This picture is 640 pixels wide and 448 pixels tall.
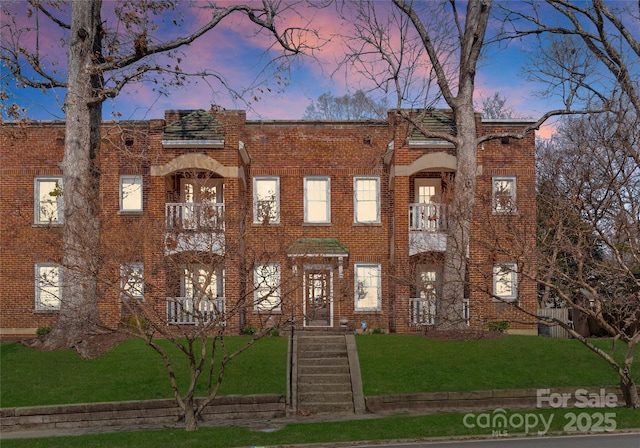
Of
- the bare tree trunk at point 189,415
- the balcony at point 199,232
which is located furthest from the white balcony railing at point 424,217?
the bare tree trunk at point 189,415

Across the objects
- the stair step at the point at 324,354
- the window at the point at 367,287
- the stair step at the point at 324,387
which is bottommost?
the stair step at the point at 324,387

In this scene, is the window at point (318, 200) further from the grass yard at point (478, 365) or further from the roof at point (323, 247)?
the grass yard at point (478, 365)

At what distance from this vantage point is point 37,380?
49.9 ft

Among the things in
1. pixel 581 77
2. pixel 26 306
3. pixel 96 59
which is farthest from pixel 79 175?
pixel 581 77

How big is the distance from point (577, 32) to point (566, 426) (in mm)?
14810

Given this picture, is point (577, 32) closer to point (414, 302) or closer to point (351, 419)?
point (414, 302)

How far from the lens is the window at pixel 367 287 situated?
2350cm

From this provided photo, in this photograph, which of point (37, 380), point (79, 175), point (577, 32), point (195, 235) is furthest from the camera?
point (577, 32)

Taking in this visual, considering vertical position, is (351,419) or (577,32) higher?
(577,32)

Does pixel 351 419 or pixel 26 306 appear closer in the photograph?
pixel 351 419

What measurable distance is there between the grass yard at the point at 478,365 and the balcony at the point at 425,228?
156 inches

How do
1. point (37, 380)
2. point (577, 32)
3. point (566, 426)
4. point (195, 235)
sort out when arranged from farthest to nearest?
1. point (577, 32)
2. point (37, 380)
3. point (195, 235)
4. point (566, 426)

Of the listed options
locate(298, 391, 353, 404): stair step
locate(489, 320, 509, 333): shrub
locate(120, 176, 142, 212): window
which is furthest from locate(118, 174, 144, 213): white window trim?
locate(489, 320, 509, 333): shrub

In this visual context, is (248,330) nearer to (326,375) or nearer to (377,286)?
(377,286)
